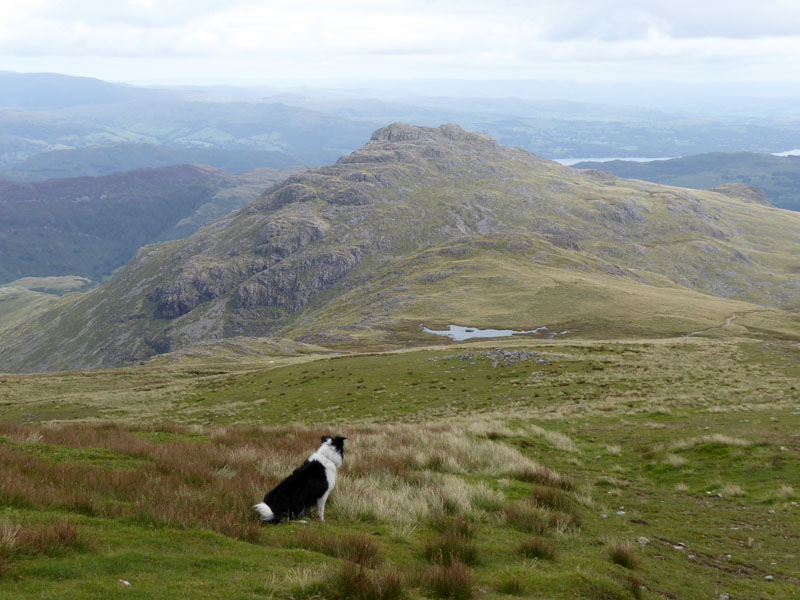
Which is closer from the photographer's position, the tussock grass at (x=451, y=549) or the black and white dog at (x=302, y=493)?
the tussock grass at (x=451, y=549)

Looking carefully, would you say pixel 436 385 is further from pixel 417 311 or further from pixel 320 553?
pixel 417 311

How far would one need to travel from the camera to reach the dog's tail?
1018 cm

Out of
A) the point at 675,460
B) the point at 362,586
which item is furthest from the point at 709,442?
the point at 362,586

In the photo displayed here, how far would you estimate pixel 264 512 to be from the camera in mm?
10266

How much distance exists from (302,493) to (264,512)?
842mm

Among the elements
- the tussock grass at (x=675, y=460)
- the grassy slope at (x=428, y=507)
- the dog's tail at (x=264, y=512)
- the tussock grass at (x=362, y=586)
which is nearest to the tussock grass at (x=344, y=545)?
the grassy slope at (x=428, y=507)

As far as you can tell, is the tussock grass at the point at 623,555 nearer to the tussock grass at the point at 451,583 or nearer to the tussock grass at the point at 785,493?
the tussock grass at the point at 451,583

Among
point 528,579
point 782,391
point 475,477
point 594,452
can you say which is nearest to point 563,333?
point 782,391

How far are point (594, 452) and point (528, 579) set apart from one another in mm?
15880

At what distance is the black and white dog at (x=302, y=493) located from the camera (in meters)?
10.5

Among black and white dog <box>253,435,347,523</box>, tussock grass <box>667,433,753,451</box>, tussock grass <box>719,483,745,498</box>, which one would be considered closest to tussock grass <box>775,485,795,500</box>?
tussock grass <box>719,483,745,498</box>

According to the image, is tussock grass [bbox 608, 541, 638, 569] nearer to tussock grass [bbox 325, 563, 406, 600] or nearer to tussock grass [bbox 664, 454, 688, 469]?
tussock grass [bbox 325, 563, 406, 600]

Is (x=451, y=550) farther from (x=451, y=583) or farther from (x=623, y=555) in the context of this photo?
(x=623, y=555)

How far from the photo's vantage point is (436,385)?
51750 millimetres
